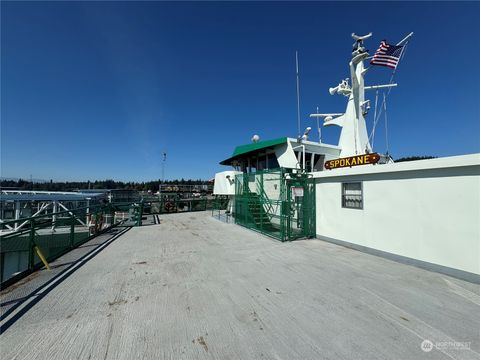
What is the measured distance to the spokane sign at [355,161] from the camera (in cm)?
676

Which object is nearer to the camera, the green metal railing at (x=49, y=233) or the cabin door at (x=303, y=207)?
the green metal railing at (x=49, y=233)

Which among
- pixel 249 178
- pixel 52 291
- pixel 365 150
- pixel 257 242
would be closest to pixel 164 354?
pixel 52 291

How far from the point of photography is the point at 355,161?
24.0ft

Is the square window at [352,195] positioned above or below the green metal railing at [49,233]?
above

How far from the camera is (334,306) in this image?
3.59 metres

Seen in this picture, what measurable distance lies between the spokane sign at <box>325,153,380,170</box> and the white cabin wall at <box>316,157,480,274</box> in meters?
0.48

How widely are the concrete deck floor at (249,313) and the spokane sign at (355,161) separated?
9.89 ft

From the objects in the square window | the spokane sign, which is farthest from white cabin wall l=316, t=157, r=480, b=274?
the spokane sign

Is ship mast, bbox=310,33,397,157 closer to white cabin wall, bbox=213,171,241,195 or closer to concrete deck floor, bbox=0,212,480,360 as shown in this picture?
concrete deck floor, bbox=0,212,480,360

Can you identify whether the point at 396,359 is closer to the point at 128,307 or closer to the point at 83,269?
the point at 128,307

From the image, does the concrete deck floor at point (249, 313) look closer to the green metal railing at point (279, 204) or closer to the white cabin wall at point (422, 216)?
the white cabin wall at point (422, 216)

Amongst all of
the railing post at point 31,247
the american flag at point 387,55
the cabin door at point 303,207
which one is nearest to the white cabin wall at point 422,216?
the cabin door at point 303,207

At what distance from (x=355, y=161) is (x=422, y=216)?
8.58 feet

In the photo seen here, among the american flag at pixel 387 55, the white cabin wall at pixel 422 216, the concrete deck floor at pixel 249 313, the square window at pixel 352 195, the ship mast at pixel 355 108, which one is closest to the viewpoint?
the concrete deck floor at pixel 249 313
